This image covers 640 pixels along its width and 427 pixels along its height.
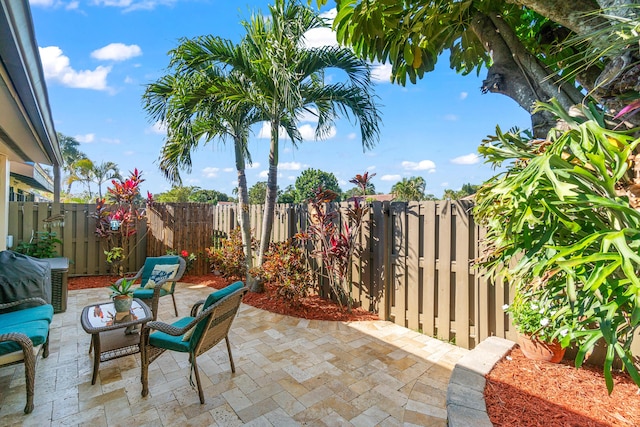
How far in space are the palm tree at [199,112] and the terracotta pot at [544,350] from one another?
14.1 feet

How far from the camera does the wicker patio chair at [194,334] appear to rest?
2.43 m

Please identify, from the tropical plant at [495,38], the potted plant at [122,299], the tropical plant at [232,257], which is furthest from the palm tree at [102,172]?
the tropical plant at [495,38]

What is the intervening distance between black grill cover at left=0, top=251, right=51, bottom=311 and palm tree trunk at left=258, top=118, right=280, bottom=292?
291 centimetres

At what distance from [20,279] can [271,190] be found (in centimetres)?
343

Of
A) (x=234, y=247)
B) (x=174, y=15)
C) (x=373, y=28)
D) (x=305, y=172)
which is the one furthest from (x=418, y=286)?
(x=305, y=172)

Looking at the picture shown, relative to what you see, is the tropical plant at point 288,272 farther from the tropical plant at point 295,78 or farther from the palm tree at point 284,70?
the palm tree at point 284,70

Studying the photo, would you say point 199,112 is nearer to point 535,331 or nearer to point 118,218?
point 118,218

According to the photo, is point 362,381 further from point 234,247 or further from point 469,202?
point 234,247

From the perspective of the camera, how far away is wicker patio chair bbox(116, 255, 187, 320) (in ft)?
13.0

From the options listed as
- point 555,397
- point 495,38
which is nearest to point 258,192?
point 495,38

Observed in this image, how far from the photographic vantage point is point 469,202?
3.32 m

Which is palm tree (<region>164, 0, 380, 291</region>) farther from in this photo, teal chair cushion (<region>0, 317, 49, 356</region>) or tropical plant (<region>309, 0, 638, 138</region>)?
teal chair cushion (<region>0, 317, 49, 356</region>)

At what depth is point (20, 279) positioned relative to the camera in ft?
11.0

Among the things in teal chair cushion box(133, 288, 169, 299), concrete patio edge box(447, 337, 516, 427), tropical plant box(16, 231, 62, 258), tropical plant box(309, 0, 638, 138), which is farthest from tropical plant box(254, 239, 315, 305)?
tropical plant box(16, 231, 62, 258)
